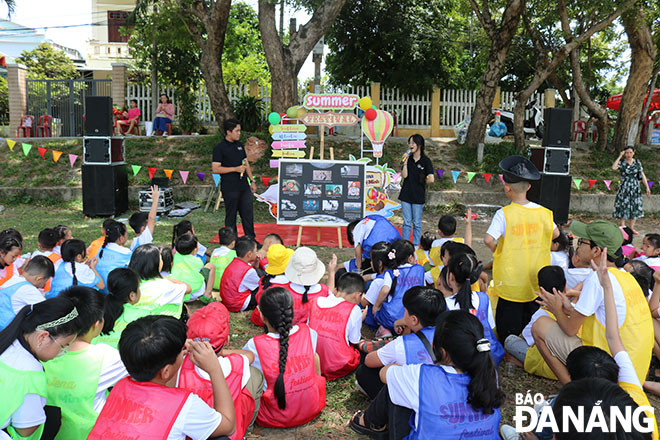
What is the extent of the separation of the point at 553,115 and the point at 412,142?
10.4 ft

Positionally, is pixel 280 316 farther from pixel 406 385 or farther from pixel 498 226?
pixel 498 226

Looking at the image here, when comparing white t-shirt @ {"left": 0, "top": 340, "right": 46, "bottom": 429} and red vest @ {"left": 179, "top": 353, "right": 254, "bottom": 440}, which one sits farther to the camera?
red vest @ {"left": 179, "top": 353, "right": 254, "bottom": 440}

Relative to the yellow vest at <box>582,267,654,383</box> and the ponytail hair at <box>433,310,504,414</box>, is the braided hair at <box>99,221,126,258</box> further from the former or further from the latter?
the yellow vest at <box>582,267,654,383</box>

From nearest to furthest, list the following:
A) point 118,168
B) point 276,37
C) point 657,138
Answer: point 118,168, point 276,37, point 657,138

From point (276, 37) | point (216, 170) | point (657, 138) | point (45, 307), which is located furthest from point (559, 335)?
point (657, 138)

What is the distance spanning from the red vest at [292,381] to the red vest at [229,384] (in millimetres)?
257

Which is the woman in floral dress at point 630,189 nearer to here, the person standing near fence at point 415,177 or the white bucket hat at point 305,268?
the person standing near fence at point 415,177

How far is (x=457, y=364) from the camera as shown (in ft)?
7.77

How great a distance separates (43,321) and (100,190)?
8097mm

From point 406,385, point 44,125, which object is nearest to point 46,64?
point 44,125

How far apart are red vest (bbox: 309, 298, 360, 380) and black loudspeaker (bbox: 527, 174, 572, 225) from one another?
649 cm

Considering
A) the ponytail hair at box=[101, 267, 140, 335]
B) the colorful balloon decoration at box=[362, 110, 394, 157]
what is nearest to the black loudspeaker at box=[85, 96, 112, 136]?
the colorful balloon decoration at box=[362, 110, 394, 157]

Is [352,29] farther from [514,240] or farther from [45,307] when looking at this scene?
[45,307]

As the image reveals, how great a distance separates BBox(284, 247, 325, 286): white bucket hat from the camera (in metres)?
3.80
